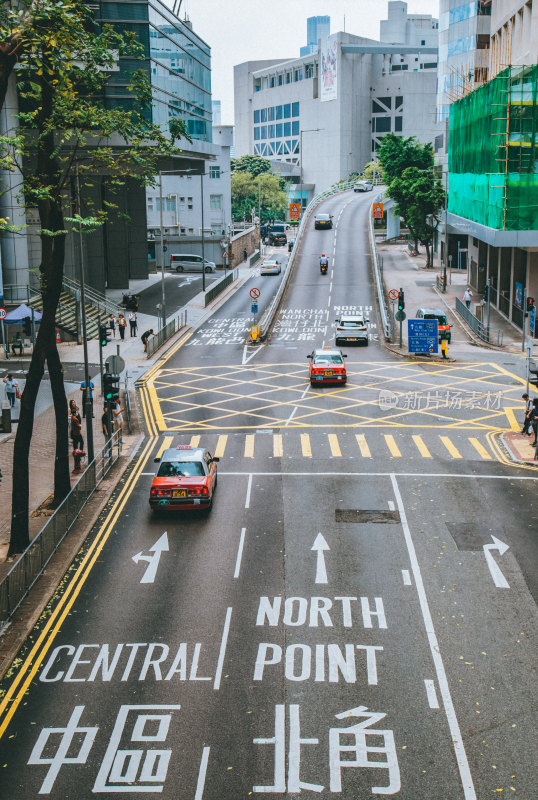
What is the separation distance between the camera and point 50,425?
3303cm

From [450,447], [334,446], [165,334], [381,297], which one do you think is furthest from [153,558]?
[381,297]

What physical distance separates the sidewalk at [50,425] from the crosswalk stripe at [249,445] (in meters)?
4.12

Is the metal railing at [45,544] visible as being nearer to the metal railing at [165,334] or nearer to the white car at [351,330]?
the metal railing at [165,334]

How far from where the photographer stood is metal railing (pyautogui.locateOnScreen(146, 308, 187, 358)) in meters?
48.3

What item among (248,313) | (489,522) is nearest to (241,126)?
(248,313)

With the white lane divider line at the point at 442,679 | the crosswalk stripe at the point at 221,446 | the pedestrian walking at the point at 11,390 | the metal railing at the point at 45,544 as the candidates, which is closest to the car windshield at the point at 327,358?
the crosswalk stripe at the point at 221,446

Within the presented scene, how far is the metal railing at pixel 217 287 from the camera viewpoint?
66250 millimetres

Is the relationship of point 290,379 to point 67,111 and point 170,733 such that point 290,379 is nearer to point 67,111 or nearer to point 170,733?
point 67,111

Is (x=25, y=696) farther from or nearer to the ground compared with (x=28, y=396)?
nearer to the ground

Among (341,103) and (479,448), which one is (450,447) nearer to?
(479,448)

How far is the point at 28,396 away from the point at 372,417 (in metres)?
16.9

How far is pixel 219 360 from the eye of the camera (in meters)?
46.7

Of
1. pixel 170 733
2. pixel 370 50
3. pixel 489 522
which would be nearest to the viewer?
pixel 170 733

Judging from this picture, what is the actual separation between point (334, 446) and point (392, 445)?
6.57ft
